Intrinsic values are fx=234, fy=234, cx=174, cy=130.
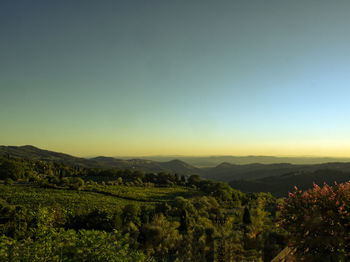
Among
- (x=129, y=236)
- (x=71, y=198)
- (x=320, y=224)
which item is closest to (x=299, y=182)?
(x=71, y=198)

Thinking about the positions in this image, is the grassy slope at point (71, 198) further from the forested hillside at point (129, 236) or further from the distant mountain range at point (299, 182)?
the distant mountain range at point (299, 182)

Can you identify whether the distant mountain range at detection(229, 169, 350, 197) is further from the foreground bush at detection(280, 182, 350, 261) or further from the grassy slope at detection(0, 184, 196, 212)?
the foreground bush at detection(280, 182, 350, 261)

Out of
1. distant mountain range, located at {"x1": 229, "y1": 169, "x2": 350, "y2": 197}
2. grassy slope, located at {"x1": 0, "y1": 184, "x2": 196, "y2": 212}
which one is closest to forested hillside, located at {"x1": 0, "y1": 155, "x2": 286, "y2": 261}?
grassy slope, located at {"x1": 0, "y1": 184, "x2": 196, "y2": 212}

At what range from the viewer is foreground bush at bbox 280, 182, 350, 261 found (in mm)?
5117

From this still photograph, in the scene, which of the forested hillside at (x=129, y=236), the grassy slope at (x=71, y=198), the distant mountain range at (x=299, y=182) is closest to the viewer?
the forested hillside at (x=129, y=236)

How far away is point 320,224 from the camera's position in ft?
17.3

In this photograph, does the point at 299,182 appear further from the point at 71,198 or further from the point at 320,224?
the point at 320,224

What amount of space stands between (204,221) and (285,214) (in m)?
14.0

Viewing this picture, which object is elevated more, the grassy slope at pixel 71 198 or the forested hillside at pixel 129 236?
the forested hillside at pixel 129 236

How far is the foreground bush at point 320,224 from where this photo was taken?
16.8 ft

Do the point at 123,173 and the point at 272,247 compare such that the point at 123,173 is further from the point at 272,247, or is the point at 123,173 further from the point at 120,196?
the point at 272,247

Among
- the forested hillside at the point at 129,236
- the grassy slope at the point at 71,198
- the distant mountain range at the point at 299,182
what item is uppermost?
the forested hillside at the point at 129,236

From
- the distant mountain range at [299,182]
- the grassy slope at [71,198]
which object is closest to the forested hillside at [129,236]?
the grassy slope at [71,198]

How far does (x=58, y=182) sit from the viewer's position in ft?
129
